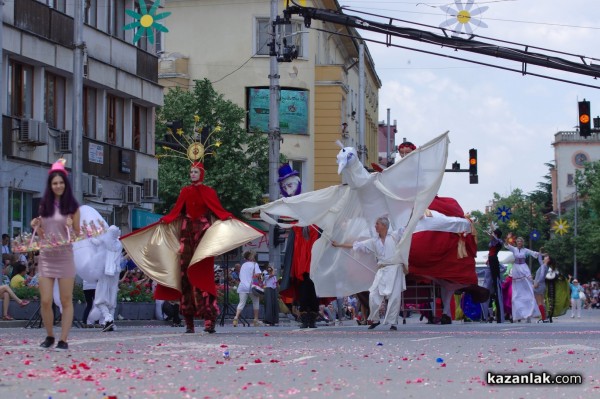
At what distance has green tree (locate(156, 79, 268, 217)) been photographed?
5612 centimetres

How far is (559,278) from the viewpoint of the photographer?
114ft

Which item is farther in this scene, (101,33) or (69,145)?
(101,33)

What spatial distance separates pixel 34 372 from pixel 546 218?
6255 inches

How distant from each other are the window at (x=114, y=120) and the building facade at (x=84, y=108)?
0.03m

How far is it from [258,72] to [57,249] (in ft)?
170

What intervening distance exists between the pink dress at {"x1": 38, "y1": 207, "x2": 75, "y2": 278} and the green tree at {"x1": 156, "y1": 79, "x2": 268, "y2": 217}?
137 ft

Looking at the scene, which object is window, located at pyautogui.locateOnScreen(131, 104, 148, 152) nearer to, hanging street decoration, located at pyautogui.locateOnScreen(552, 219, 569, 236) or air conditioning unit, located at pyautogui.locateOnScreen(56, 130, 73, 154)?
air conditioning unit, located at pyautogui.locateOnScreen(56, 130, 73, 154)

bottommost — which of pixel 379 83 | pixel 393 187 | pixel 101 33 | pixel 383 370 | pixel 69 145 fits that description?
pixel 383 370

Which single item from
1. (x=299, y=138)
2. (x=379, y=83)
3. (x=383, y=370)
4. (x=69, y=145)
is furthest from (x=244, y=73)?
(x=383, y=370)

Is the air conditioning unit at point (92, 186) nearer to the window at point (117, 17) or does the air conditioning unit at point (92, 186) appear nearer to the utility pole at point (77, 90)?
the window at point (117, 17)

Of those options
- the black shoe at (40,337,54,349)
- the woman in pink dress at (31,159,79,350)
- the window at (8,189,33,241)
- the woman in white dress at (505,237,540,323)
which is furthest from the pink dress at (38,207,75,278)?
the window at (8,189,33,241)

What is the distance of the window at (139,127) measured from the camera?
154ft

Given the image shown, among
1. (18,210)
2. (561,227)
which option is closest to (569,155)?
(561,227)

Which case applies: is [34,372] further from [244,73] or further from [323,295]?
[244,73]
